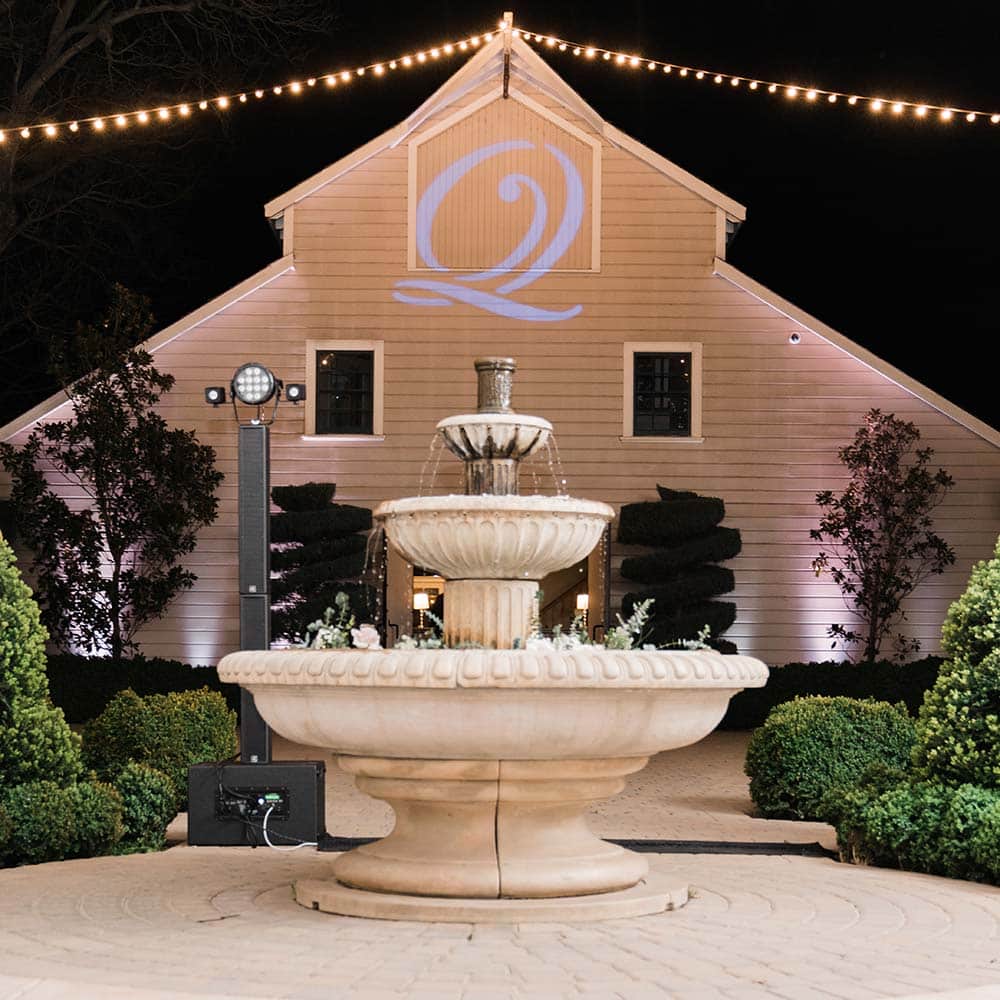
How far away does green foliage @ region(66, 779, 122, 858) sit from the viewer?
355 inches

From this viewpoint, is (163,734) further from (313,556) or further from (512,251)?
(512,251)

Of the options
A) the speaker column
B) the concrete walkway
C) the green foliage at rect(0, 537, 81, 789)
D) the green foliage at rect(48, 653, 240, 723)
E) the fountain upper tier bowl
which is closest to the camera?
the concrete walkway

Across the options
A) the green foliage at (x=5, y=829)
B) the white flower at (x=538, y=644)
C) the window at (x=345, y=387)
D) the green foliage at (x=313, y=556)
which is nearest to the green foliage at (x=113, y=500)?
the green foliage at (x=313, y=556)

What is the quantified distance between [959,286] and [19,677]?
25.8 m

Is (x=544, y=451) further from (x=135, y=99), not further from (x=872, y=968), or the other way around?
(x=872, y=968)

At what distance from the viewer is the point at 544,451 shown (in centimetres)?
2211

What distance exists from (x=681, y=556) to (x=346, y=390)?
5.33m

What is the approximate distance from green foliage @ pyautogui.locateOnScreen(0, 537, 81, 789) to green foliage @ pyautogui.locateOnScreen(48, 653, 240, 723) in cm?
999

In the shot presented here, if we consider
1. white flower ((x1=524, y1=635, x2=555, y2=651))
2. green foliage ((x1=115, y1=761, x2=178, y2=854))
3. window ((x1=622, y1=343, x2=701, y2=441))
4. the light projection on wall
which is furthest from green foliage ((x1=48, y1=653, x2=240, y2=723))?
white flower ((x1=524, y1=635, x2=555, y2=651))

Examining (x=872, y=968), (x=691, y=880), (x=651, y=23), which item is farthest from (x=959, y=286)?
(x=872, y=968)

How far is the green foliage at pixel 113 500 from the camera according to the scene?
20969mm

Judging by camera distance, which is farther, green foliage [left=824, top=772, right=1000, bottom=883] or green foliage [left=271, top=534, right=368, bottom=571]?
green foliage [left=271, top=534, right=368, bottom=571]

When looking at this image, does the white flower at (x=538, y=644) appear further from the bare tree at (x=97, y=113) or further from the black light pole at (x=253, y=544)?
the bare tree at (x=97, y=113)

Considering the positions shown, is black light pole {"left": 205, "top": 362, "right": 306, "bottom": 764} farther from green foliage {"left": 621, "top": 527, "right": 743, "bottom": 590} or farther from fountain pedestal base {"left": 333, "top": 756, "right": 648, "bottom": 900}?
→ green foliage {"left": 621, "top": 527, "right": 743, "bottom": 590}
